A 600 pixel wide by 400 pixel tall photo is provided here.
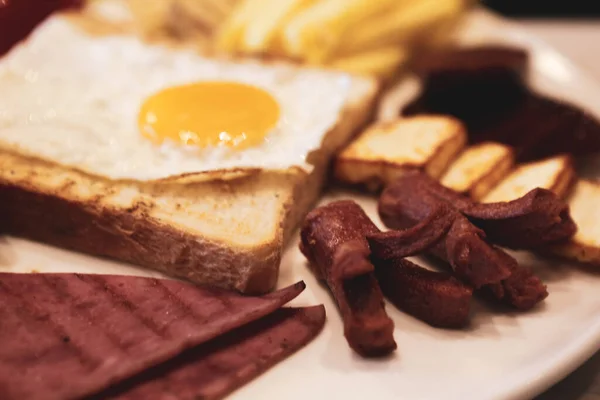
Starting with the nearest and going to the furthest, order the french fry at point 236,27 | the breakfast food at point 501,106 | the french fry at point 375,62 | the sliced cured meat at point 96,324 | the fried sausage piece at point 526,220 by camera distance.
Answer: the sliced cured meat at point 96,324
the fried sausage piece at point 526,220
the breakfast food at point 501,106
the french fry at point 375,62
the french fry at point 236,27

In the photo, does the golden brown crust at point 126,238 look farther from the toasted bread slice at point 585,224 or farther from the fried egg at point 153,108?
the toasted bread slice at point 585,224

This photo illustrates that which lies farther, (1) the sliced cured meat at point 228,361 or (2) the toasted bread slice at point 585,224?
(2) the toasted bread slice at point 585,224

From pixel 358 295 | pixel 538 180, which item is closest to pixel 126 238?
pixel 358 295

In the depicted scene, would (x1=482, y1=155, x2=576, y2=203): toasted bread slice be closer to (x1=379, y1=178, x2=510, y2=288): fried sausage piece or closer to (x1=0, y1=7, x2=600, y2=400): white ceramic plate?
(x1=0, y1=7, x2=600, y2=400): white ceramic plate

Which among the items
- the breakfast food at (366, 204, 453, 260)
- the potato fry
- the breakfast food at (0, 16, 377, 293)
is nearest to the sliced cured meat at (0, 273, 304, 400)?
the breakfast food at (0, 16, 377, 293)

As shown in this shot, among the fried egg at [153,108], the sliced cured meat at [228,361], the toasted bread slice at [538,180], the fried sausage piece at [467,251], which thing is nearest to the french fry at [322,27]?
the fried egg at [153,108]

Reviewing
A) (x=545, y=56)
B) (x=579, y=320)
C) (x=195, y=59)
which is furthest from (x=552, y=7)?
(x=579, y=320)
